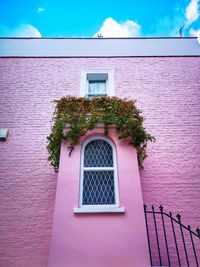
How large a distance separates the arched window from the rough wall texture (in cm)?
162

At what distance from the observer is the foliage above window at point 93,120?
5172 millimetres

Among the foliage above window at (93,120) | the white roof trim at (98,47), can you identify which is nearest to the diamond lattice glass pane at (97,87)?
the white roof trim at (98,47)

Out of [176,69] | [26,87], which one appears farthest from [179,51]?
[26,87]

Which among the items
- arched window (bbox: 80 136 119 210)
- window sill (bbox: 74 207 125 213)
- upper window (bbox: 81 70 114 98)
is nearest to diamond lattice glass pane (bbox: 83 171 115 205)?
arched window (bbox: 80 136 119 210)

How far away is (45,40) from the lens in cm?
1008

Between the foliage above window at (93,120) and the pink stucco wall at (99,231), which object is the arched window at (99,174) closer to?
the pink stucco wall at (99,231)

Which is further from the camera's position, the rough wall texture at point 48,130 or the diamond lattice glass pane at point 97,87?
the diamond lattice glass pane at point 97,87

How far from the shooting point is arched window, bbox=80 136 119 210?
4.82 meters

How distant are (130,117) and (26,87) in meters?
4.93

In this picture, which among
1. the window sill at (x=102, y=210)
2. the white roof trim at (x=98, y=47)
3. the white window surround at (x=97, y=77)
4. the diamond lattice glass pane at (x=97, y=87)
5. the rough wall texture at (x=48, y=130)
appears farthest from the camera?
the white roof trim at (x=98, y=47)

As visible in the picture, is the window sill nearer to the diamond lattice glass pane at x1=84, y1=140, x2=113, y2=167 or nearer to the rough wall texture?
the diamond lattice glass pane at x1=84, y1=140, x2=113, y2=167

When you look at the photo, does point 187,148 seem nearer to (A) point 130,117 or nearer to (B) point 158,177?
(B) point 158,177

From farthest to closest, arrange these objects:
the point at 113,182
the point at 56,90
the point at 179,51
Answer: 1. the point at 179,51
2. the point at 56,90
3. the point at 113,182

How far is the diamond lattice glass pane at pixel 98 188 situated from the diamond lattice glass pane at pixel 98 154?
22 cm
